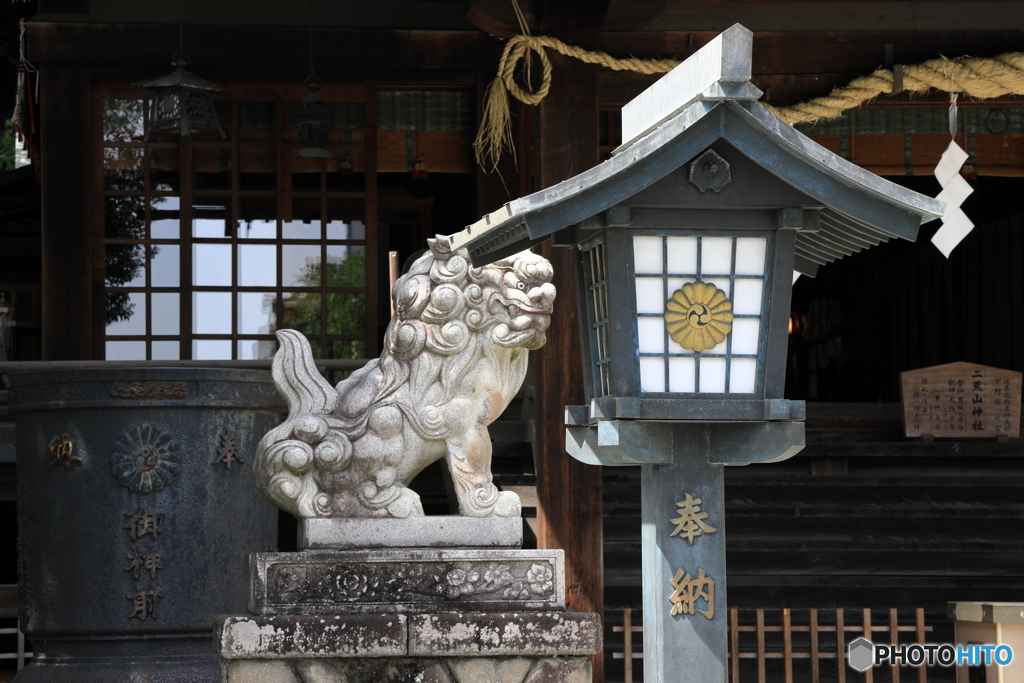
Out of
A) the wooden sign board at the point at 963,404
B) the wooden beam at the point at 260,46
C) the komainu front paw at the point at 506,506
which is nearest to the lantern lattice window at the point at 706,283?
the komainu front paw at the point at 506,506

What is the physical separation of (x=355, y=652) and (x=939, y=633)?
5.18 metres

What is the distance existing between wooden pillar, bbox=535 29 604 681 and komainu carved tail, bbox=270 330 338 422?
91.0 inches

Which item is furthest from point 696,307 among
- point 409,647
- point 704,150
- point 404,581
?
point 409,647

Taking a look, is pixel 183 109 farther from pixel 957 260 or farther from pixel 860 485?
pixel 957 260

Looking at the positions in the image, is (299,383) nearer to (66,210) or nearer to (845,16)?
(66,210)

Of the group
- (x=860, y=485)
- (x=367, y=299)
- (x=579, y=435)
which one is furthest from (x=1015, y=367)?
(x=579, y=435)

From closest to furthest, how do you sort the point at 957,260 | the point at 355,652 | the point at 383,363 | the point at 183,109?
the point at 355,652, the point at 383,363, the point at 183,109, the point at 957,260

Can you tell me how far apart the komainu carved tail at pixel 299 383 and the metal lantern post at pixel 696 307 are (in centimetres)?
101

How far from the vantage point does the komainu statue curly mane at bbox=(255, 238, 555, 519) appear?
171 inches

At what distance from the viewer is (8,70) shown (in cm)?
1127

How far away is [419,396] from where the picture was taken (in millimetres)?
4438

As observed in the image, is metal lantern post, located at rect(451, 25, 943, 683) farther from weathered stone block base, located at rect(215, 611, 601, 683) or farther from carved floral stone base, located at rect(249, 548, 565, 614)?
carved floral stone base, located at rect(249, 548, 565, 614)

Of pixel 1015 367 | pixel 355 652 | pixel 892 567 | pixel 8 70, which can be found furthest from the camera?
Answer: pixel 1015 367

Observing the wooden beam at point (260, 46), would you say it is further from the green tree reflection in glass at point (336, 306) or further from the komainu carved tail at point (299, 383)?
the komainu carved tail at point (299, 383)
